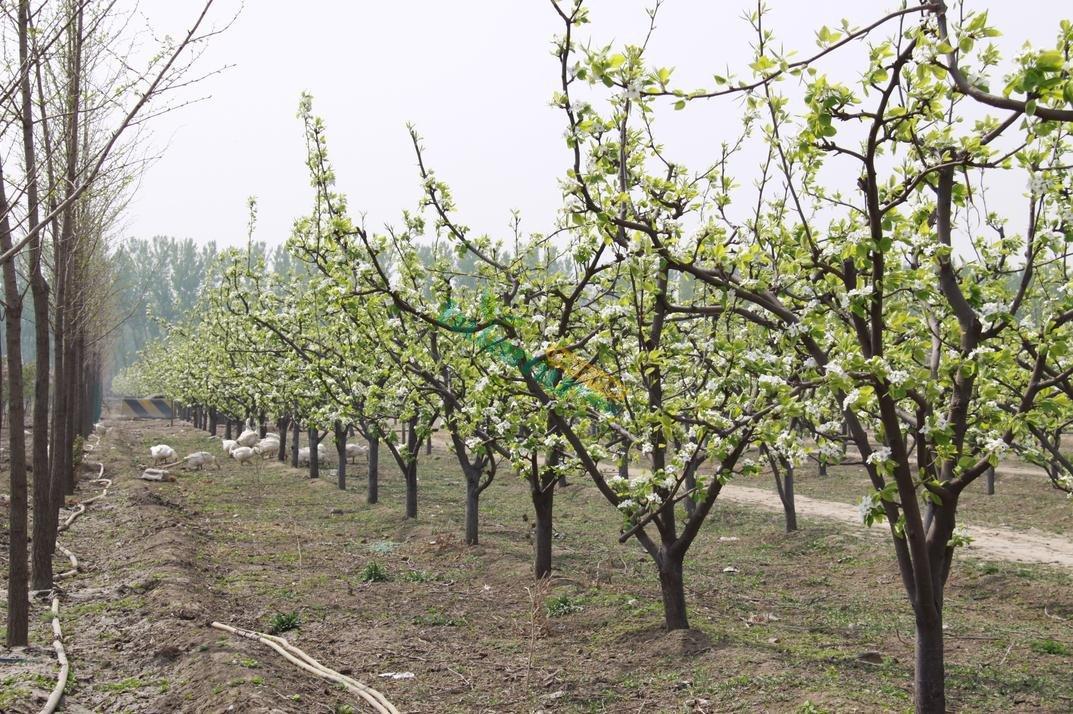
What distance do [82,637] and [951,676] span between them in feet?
26.8

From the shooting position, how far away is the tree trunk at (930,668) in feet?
19.1

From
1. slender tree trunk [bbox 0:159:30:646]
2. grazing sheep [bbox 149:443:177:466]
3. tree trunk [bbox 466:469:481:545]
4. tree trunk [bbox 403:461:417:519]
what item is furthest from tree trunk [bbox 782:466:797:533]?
grazing sheep [bbox 149:443:177:466]

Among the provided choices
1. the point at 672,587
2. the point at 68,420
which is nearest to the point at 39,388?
the point at 68,420

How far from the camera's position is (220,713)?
6.50m

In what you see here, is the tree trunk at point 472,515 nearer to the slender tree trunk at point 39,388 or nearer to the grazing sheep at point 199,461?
the slender tree trunk at point 39,388

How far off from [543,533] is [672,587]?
307 centimetres

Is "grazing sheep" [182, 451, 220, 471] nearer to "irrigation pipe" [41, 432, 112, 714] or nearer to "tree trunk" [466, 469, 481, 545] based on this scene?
"irrigation pipe" [41, 432, 112, 714]

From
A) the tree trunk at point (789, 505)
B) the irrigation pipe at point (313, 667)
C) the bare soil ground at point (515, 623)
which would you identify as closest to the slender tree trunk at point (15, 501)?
the bare soil ground at point (515, 623)

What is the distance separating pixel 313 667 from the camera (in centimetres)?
808

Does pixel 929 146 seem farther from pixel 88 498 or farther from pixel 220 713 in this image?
pixel 88 498

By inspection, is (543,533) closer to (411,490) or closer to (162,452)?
(411,490)

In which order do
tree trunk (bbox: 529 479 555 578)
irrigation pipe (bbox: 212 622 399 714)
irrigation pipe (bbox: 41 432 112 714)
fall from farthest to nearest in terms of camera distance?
1. tree trunk (bbox: 529 479 555 578)
2. irrigation pipe (bbox: 212 622 399 714)
3. irrigation pipe (bbox: 41 432 112 714)

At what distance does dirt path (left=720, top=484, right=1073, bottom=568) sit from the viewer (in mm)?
14156

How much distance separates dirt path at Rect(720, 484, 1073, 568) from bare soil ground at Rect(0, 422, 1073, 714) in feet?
2.94
